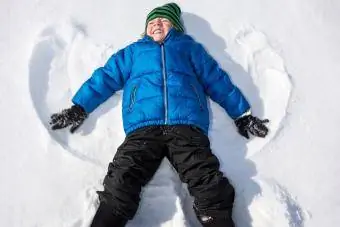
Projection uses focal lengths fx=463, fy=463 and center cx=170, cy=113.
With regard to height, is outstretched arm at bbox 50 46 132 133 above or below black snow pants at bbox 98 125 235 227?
above

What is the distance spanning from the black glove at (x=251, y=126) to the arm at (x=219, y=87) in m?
0.04

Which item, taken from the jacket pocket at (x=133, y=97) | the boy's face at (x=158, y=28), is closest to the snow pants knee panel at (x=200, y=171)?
the jacket pocket at (x=133, y=97)

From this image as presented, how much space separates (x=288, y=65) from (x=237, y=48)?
1.11 feet

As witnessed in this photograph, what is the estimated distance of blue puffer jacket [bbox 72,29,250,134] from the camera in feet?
8.06

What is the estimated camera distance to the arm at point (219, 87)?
2.68 m

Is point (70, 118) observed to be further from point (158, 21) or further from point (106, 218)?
point (158, 21)

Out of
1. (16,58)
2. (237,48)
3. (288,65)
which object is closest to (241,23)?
(237,48)

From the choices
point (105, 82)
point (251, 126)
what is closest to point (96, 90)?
point (105, 82)

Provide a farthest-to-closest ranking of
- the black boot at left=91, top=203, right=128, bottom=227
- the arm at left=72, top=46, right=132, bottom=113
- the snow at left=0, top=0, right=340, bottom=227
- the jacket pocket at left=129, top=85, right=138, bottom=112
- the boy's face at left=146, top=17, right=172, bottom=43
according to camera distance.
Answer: the boy's face at left=146, top=17, right=172, bottom=43 < the arm at left=72, top=46, right=132, bottom=113 < the jacket pocket at left=129, top=85, right=138, bottom=112 < the snow at left=0, top=0, right=340, bottom=227 < the black boot at left=91, top=203, right=128, bottom=227

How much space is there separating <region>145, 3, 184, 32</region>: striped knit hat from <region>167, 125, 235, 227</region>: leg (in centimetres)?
78

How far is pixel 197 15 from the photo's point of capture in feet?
10.1

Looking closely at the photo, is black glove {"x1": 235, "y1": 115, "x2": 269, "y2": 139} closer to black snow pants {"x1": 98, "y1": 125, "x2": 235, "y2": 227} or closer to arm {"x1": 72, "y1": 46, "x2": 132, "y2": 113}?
black snow pants {"x1": 98, "y1": 125, "x2": 235, "y2": 227}

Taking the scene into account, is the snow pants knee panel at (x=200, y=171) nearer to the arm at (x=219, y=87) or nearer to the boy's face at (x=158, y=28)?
the arm at (x=219, y=87)

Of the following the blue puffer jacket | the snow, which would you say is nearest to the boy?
the blue puffer jacket
